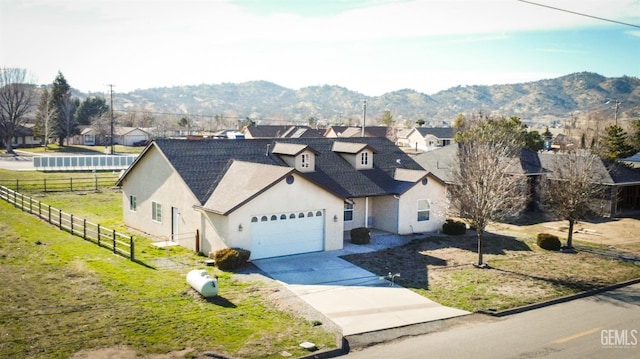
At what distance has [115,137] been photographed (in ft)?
336

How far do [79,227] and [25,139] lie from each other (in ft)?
249

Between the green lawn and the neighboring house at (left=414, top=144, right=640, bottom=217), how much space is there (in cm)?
2487

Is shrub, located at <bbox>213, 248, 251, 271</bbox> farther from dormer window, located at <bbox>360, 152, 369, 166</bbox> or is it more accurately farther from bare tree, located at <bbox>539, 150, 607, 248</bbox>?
bare tree, located at <bbox>539, 150, 607, 248</bbox>

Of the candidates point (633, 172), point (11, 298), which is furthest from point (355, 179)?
point (633, 172)

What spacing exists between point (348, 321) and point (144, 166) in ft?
59.7

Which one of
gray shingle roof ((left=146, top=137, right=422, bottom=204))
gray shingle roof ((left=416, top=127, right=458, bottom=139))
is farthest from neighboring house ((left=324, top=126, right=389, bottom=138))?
gray shingle roof ((left=146, top=137, right=422, bottom=204))

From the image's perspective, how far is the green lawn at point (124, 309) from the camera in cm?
1545

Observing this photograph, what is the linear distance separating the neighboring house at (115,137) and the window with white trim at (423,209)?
81.0m

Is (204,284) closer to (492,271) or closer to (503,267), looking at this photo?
(492,271)

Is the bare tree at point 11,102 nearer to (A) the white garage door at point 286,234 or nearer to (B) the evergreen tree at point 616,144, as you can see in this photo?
(A) the white garage door at point 286,234

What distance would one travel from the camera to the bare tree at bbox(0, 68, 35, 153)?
80.8 m

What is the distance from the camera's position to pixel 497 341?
17.3 metres

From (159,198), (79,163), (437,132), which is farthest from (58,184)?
(437,132)

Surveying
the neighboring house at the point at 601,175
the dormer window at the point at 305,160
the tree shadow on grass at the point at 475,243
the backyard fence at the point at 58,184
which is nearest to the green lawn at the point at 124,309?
the dormer window at the point at 305,160
